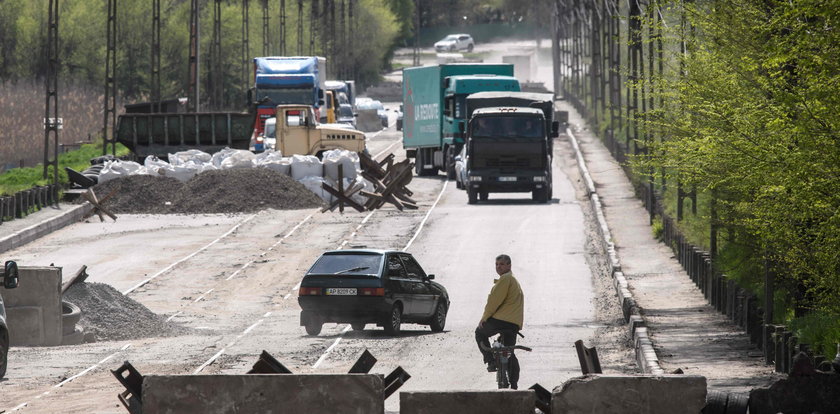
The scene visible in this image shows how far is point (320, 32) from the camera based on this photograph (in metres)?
145

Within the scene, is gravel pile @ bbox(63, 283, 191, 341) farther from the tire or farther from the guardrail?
the guardrail

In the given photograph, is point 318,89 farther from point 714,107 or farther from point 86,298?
point 714,107

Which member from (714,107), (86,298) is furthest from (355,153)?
(714,107)

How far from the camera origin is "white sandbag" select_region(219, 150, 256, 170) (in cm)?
5197

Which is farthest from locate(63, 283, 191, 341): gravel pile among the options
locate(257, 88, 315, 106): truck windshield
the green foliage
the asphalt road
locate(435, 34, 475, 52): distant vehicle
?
locate(435, 34, 475, 52): distant vehicle

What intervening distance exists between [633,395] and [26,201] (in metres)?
35.8


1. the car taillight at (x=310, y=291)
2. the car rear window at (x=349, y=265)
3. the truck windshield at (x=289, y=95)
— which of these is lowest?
the car taillight at (x=310, y=291)

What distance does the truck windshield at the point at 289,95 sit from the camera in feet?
218

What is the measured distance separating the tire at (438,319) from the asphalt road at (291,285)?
258mm

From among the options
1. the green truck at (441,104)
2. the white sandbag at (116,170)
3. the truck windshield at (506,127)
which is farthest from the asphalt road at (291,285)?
the white sandbag at (116,170)

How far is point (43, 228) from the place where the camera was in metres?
42.5

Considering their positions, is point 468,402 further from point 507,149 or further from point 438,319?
point 507,149

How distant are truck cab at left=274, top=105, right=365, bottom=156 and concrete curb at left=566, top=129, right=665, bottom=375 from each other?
388 inches

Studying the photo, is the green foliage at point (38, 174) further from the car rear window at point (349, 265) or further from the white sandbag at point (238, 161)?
the car rear window at point (349, 265)
